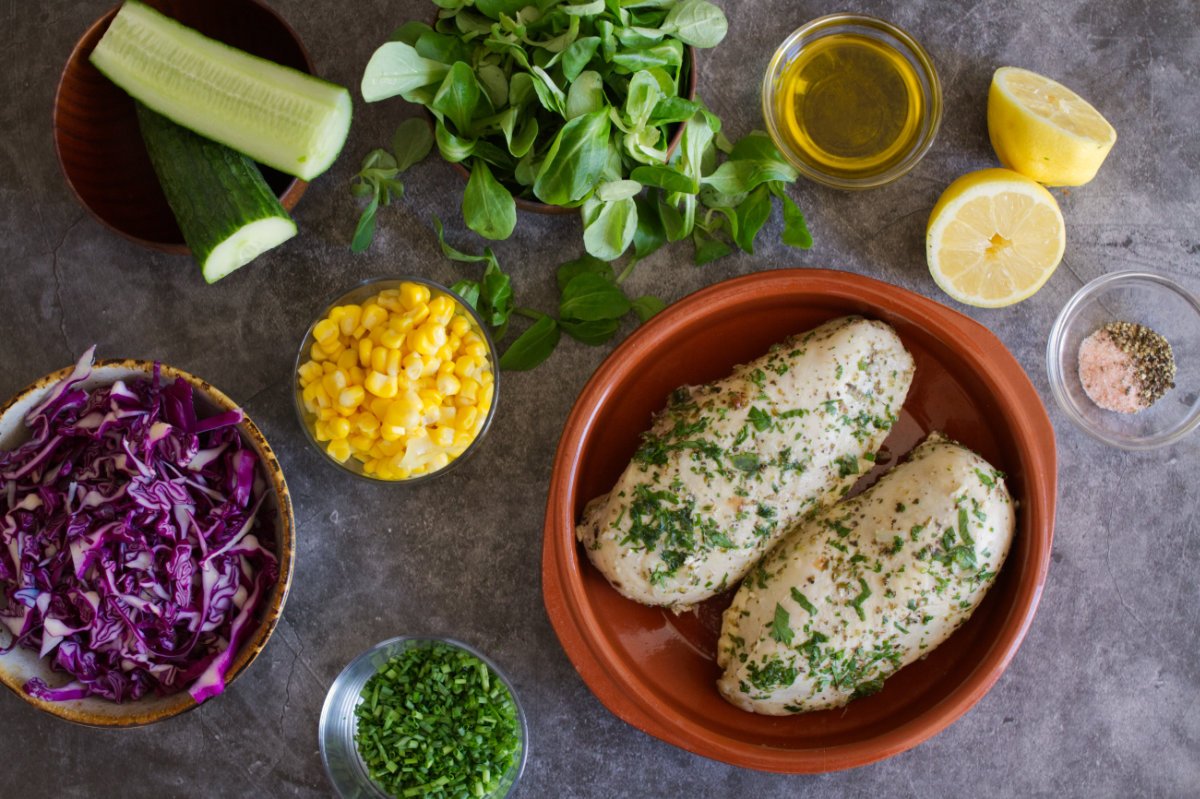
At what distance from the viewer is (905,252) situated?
245 cm

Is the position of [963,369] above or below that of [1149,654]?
above

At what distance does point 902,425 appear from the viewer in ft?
7.71

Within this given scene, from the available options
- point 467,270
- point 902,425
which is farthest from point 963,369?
point 467,270

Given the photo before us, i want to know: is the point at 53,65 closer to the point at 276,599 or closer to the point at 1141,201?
the point at 276,599

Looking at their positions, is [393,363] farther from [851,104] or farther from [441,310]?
[851,104]

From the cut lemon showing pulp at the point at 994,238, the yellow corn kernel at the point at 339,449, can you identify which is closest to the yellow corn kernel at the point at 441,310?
the yellow corn kernel at the point at 339,449

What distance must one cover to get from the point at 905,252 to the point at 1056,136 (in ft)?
1.40

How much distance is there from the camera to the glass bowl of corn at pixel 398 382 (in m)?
2.10

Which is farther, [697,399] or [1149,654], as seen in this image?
[1149,654]

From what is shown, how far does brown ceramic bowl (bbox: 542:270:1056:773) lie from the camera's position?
2148 millimetres

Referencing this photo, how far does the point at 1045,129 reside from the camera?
7.38 ft

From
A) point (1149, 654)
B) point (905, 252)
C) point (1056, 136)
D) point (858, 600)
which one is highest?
point (1056, 136)

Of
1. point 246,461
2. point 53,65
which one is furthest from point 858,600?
point 53,65

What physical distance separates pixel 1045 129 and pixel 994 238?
0.89ft
